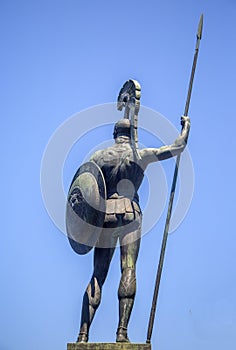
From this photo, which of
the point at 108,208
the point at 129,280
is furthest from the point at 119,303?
the point at 108,208

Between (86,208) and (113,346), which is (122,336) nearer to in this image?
(113,346)

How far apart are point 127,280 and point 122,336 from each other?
0.88 metres

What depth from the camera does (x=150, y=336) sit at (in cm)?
1156

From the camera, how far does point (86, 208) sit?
39.9 ft

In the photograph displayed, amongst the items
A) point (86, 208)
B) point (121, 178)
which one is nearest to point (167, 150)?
point (121, 178)

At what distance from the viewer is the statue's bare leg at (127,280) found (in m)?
11.4

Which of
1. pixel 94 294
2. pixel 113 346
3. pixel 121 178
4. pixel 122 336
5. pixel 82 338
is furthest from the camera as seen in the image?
pixel 121 178

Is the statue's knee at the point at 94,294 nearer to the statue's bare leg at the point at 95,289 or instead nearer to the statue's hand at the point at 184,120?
the statue's bare leg at the point at 95,289

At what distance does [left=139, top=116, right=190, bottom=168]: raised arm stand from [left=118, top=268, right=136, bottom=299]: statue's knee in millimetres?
1785

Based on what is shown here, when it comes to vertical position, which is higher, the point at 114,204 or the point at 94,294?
the point at 114,204

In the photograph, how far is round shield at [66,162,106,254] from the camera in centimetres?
1209

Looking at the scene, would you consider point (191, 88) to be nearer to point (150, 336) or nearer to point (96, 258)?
point (96, 258)

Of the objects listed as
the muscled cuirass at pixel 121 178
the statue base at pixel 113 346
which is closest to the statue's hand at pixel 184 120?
the muscled cuirass at pixel 121 178

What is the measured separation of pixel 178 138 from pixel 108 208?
1.61 meters
